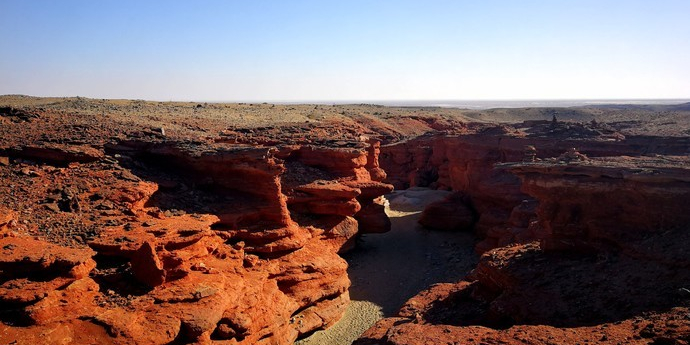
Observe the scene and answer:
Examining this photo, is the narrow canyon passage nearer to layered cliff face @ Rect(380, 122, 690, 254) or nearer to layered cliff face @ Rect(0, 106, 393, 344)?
layered cliff face @ Rect(0, 106, 393, 344)

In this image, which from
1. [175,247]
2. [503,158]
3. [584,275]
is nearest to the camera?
[584,275]

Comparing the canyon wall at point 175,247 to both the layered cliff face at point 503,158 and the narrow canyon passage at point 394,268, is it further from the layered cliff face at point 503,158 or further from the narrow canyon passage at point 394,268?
the layered cliff face at point 503,158

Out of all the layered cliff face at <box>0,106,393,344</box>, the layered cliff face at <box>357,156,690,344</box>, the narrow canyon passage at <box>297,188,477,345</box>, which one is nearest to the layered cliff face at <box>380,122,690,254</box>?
the narrow canyon passage at <box>297,188,477,345</box>

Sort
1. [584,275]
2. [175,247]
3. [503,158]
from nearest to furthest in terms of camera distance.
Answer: [584,275] → [175,247] → [503,158]

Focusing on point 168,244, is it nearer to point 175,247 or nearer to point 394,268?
point 175,247

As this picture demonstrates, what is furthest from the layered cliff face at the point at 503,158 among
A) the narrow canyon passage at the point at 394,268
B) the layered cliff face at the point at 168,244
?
the layered cliff face at the point at 168,244

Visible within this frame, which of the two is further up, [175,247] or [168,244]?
[168,244]

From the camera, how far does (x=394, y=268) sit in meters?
20.8

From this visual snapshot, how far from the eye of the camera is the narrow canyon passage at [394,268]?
16.3 m

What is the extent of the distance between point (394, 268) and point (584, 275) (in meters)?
10.1

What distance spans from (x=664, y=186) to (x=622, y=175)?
934 mm

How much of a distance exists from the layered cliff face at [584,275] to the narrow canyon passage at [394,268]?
10.6 feet

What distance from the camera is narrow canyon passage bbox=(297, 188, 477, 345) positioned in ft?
53.5

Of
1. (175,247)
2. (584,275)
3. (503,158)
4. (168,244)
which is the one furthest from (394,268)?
(503,158)
